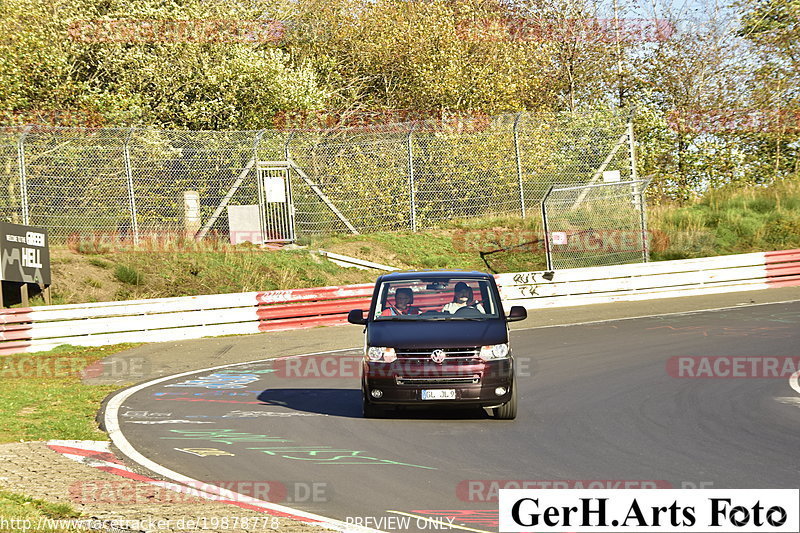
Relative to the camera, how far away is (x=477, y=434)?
34.8ft

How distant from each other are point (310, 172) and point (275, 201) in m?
1.44

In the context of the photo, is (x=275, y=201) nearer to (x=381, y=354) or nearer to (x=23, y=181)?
(x=23, y=181)

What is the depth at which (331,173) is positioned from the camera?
28594 millimetres

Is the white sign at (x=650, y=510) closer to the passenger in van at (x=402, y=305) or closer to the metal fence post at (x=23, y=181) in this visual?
the passenger in van at (x=402, y=305)

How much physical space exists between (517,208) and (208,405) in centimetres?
1847

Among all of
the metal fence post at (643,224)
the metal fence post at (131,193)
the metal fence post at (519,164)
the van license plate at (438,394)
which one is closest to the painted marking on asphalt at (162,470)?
the van license plate at (438,394)

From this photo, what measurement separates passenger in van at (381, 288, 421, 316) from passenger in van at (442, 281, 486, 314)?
0.38m

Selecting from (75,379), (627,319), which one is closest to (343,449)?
(75,379)

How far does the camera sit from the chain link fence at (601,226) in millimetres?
27375

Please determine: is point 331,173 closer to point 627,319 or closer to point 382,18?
point 627,319

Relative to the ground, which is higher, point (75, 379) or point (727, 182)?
point (727, 182)

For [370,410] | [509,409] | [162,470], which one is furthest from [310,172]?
[162,470]

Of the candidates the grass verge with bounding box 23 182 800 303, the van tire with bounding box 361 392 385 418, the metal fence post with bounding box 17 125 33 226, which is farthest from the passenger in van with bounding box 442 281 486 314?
the metal fence post with bounding box 17 125 33 226

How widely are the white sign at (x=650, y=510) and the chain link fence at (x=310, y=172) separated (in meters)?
19.5
